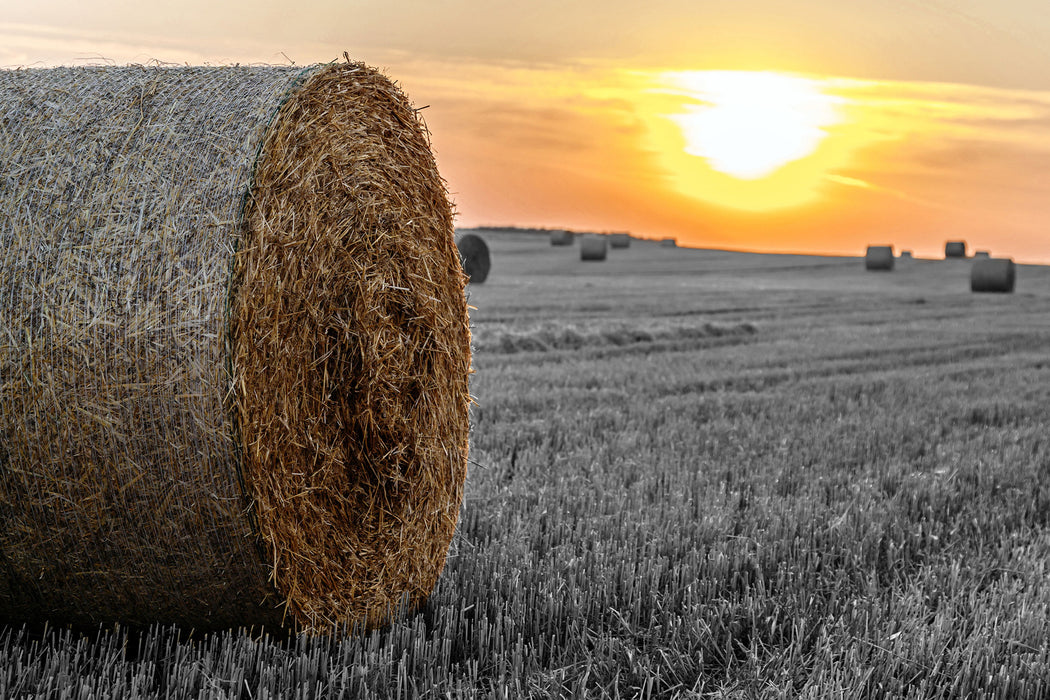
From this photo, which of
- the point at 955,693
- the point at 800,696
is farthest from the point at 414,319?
the point at 955,693

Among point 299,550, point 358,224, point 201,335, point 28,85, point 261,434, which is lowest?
point 299,550

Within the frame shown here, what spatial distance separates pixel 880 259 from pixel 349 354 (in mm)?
49355

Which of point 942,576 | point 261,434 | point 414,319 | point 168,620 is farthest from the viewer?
point 942,576

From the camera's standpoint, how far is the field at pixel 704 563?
3824mm

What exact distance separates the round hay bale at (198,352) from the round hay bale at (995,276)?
3662 centimetres

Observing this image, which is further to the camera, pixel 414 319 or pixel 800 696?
pixel 414 319

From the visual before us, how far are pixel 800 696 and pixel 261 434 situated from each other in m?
2.28

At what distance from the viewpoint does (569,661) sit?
4031mm

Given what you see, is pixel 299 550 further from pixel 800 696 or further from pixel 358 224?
pixel 800 696

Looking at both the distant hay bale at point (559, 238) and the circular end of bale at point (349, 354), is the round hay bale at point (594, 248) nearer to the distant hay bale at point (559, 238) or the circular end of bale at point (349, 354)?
the distant hay bale at point (559, 238)

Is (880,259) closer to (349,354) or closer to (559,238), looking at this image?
(559,238)

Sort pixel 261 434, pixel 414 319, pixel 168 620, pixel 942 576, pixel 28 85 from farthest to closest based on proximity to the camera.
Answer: pixel 942 576, pixel 414 319, pixel 28 85, pixel 168 620, pixel 261 434

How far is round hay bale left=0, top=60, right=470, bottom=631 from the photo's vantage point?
12.0ft

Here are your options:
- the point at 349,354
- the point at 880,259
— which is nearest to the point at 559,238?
the point at 880,259
